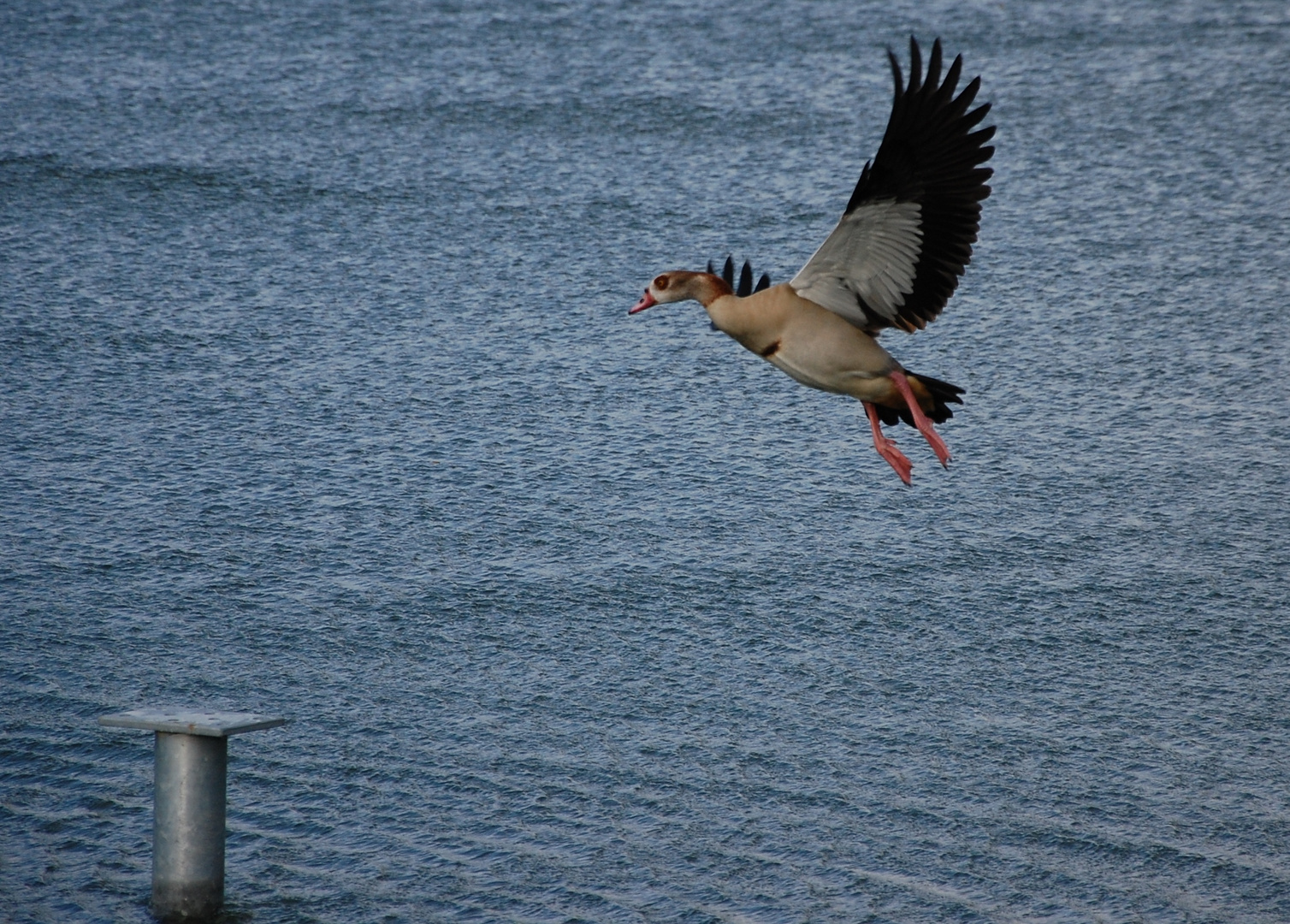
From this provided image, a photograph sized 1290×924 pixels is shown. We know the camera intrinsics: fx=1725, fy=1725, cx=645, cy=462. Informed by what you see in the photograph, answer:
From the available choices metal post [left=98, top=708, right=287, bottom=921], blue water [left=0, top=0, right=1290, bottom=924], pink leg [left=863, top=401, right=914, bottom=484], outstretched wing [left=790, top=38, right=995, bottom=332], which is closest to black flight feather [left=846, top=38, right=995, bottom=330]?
outstretched wing [left=790, top=38, right=995, bottom=332]

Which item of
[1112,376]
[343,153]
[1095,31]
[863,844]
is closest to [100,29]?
[343,153]

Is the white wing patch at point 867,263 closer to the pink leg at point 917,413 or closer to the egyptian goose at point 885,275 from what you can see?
the egyptian goose at point 885,275

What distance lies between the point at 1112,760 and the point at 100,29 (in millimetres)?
8937

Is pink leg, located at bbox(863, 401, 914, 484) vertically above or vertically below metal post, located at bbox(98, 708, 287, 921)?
above

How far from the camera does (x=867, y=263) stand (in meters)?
4.99

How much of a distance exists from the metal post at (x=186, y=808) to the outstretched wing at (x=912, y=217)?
6.70ft

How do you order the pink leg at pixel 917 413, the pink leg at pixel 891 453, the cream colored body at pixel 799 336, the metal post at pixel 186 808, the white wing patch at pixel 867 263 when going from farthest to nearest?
the pink leg at pixel 891 453 < the pink leg at pixel 917 413 < the cream colored body at pixel 799 336 < the white wing patch at pixel 867 263 < the metal post at pixel 186 808

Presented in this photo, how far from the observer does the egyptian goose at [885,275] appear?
4738 mm

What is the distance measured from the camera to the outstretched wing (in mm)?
4711

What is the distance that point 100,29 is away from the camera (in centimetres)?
1143

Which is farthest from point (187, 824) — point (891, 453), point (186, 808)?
point (891, 453)

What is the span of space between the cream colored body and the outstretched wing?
0.30 feet

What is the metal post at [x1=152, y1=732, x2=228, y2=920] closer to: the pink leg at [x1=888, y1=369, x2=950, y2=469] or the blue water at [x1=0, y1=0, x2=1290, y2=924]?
the blue water at [x1=0, y1=0, x2=1290, y2=924]

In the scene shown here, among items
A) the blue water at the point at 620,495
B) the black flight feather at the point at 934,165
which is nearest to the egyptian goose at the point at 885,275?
the black flight feather at the point at 934,165
